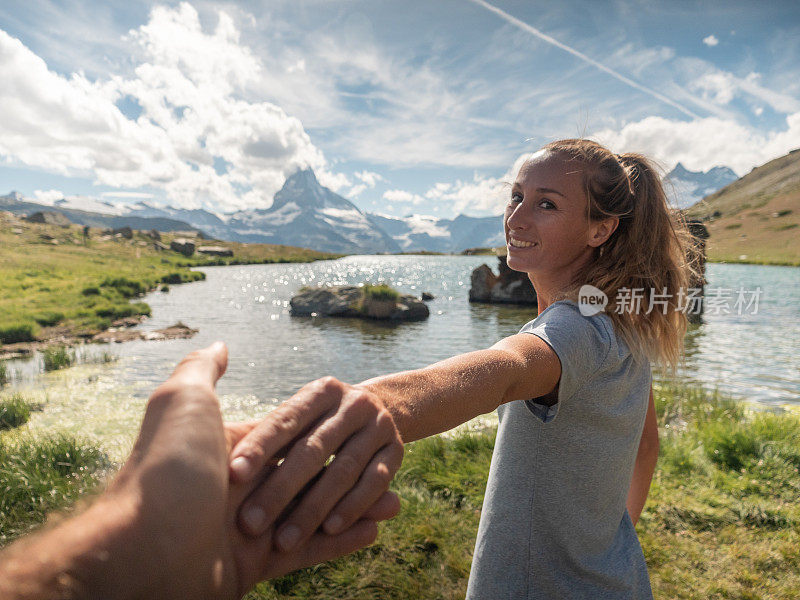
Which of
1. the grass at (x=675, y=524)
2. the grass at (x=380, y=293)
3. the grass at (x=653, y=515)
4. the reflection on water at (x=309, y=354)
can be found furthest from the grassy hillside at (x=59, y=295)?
the grass at (x=675, y=524)

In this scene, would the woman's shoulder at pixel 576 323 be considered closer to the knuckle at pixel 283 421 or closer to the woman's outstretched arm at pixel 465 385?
the woman's outstretched arm at pixel 465 385

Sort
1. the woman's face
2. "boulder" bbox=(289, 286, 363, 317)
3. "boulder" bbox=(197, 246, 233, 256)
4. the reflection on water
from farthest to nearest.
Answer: "boulder" bbox=(197, 246, 233, 256)
"boulder" bbox=(289, 286, 363, 317)
the reflection on water
the woman's face

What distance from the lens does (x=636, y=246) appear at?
2.40 metres

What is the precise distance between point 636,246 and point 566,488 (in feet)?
4.18

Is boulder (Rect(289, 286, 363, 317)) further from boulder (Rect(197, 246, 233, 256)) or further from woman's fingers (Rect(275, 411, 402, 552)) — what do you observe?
boulder (Rect(197, 246, 233, 256))

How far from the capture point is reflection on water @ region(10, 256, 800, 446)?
1278 cm

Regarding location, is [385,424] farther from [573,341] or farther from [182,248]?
[182,248]

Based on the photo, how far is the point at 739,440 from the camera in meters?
7.33

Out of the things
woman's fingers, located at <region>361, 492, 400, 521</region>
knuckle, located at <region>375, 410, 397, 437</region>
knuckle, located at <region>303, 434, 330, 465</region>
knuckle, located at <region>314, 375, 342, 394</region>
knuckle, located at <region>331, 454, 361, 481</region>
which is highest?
knuckle, located at <region>314, 375, 342, 394</region>

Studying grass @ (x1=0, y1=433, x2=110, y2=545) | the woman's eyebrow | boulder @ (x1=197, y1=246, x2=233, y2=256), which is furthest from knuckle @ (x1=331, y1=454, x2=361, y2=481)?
boulder @ (x1=197, y1=246, x2=233, y2=256)

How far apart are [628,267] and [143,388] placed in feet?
48.4

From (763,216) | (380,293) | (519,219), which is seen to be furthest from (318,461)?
(763,216)

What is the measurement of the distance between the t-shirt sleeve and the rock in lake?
91.4 ft

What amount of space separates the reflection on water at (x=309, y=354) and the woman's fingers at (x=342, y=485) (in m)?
10.9
